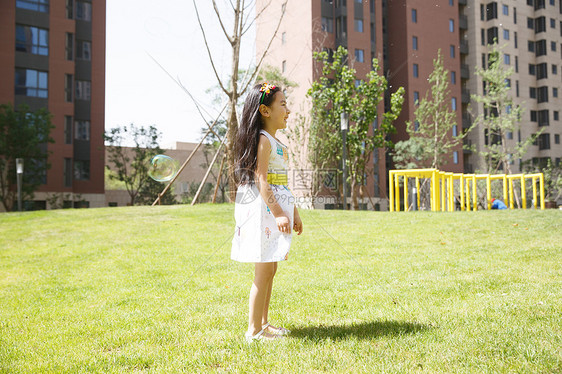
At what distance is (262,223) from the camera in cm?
309

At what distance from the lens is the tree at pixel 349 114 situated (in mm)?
19922

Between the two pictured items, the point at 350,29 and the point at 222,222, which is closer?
the point at 222,222

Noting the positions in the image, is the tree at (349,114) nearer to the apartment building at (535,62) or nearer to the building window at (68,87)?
the building window at (68,87)

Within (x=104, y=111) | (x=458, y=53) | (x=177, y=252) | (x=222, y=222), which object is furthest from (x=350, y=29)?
(x=177, y=252)

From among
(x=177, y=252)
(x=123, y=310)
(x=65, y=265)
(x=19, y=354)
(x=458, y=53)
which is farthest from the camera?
(x=458, y=53)

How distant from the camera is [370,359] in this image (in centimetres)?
264

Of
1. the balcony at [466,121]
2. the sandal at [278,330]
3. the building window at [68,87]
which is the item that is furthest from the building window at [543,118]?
the sandal at [278,330]

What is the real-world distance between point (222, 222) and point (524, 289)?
322 inches

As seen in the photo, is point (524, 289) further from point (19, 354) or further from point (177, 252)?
point (177, 252)

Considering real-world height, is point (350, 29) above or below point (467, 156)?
above

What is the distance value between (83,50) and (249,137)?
104 feet

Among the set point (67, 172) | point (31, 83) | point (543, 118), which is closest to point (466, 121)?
point (543, 118)

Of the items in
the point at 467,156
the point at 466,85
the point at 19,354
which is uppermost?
the point at 466,85

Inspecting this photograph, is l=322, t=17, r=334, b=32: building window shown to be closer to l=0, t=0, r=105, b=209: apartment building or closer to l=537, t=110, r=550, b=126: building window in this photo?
l=0, t=0, r=105, b=209: apartment building
